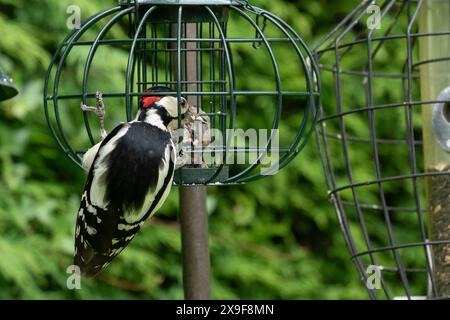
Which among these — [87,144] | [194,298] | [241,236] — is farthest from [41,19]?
[194,298]

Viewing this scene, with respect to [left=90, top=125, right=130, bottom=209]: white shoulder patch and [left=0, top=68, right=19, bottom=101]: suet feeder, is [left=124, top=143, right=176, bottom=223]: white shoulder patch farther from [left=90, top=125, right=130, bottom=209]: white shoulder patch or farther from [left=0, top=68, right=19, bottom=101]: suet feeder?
[left=0, top=68, right=19, bottom=101]: suet feeder

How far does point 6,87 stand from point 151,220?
165cm

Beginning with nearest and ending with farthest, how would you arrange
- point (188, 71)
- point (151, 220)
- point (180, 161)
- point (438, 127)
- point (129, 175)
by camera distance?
point (129, 175) → point (180, 161) → point (188, 71) → point (438, 127) → point (151, 220)

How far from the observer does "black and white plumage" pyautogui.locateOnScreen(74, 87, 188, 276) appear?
7.76ft

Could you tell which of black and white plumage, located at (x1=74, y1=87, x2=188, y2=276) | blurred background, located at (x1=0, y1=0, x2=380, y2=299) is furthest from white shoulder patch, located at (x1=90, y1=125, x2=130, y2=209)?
blurred background, located at (x1=0, y1=0, x2=380, y2=299)

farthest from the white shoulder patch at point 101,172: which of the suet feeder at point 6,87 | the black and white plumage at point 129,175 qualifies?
the suet feeder at point 6,87

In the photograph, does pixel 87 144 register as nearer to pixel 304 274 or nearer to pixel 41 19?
pixel 41 19

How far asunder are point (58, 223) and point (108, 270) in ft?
1.16

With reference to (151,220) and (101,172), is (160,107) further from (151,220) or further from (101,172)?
(151,220)

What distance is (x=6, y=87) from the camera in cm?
246

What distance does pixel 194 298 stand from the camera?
2.74 meters

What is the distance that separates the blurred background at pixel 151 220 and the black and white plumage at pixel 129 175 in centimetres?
109

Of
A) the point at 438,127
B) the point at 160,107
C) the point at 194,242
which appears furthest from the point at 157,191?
the point at 438,127

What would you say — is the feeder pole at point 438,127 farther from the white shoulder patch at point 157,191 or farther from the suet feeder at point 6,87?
the suet feeder at point 6,87
